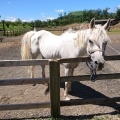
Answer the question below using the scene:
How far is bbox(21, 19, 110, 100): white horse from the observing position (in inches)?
185

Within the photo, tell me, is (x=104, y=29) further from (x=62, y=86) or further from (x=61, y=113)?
(x=62, y=86)

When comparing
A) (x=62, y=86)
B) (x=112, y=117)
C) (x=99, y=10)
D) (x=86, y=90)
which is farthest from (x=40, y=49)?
(x=99, y=10)

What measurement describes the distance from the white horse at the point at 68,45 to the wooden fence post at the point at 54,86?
31.1 inches

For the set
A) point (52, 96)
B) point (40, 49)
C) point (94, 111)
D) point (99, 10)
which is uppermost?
point (99, 10)

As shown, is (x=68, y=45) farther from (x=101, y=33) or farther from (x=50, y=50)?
(x=101, y=33)

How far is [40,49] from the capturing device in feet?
23.6

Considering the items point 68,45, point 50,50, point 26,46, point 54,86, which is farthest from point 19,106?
point 26,46

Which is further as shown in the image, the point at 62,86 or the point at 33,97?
the point at 62,86

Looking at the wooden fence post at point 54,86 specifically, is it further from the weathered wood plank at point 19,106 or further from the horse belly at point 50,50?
the horse belly at point 50,50

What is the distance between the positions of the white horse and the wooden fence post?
0.79m

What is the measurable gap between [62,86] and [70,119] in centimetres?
254

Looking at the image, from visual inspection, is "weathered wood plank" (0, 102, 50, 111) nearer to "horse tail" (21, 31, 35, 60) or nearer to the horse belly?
the horse belly

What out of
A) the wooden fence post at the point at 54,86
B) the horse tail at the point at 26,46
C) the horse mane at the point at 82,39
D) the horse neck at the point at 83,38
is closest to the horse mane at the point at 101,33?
the horse neck at the point at 83,38

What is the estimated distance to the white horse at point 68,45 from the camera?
4691mm
